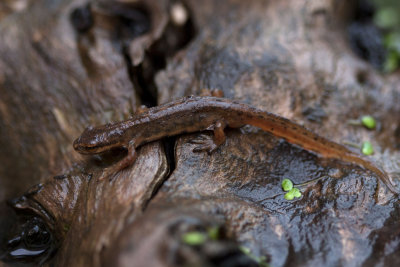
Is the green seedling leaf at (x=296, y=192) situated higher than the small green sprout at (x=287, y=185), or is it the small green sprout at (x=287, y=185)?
the small green sprout at (x=287, y=185)

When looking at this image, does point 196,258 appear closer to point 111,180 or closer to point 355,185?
point 111,180

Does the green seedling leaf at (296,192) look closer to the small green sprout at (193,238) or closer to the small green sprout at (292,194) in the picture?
the small green sprout at (292,194)

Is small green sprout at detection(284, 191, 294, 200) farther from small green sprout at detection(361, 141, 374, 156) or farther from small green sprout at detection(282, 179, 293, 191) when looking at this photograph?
small green sprout at detection(361, 141, 374, 156)

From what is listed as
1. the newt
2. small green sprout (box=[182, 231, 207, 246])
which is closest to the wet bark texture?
small green sprout (box=[182, 231, 207, 246])

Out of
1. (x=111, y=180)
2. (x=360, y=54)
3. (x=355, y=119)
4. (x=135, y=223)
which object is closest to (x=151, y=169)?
(x=111, y=180)

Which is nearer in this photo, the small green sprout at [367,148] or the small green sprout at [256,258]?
the small green sprout at [256,258]

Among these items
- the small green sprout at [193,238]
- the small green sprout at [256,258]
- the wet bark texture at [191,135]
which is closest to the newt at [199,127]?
the wet bark texture at [191,135]

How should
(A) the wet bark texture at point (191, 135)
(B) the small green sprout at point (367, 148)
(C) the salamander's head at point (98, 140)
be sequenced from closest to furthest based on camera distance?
(A) the wet bark texture at point (191, 135) → (C) the salamander's head at point (98, 140) → (B) the small green sprout at point (367, 148)
